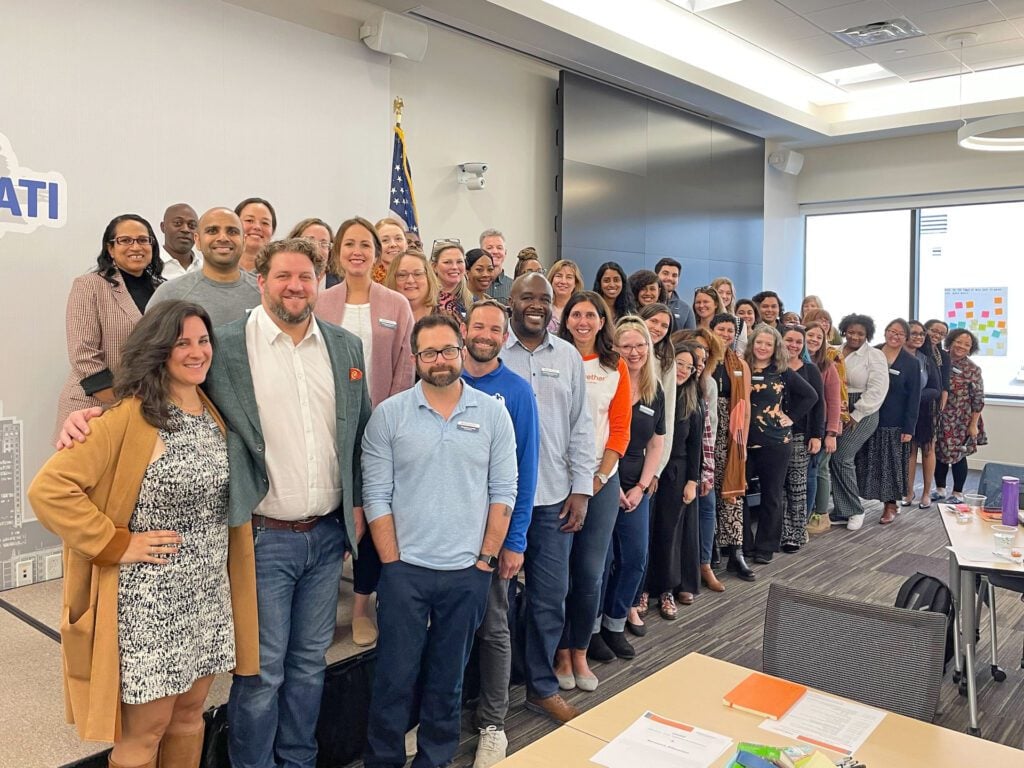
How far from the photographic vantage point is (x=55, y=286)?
4094 mm

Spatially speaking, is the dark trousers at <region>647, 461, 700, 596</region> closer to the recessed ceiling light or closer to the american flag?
the american flag

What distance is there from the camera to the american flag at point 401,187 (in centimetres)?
576

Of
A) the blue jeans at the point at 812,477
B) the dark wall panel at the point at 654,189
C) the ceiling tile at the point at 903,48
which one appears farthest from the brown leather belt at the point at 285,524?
the ceiling tile at the point at 903,48

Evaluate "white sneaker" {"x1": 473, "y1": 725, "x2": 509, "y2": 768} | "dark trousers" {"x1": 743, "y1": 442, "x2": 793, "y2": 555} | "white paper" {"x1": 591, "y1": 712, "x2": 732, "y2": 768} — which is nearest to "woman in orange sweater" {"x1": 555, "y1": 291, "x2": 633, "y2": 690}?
"white sneaker" {"x1": 473, "y1": 725, "x2": 509, "y2": 768}

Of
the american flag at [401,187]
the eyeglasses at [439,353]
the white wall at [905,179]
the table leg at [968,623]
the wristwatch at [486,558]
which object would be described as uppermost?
the white wall at [905,179]

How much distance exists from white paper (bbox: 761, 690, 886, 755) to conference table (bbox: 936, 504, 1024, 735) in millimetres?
1571

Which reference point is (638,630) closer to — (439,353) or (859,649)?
(859,649)

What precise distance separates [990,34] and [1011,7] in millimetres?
737

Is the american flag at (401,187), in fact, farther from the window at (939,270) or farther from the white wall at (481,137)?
the window at (939,270)

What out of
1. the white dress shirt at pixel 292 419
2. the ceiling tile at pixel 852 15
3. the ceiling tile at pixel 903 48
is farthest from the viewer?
the ceiling tile at pixel 903 48

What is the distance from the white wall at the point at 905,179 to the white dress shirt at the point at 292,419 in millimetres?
9042

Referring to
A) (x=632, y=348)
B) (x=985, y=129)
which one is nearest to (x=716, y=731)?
(x=632, y=348)

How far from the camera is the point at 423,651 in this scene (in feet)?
8.65

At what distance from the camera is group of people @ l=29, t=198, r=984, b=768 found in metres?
Result: 2.00
